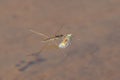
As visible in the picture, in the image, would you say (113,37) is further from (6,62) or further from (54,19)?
(6,62)

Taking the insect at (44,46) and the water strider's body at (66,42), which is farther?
the water strider's body at (66,42)

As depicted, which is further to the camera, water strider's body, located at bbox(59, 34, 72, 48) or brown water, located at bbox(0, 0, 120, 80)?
water strider's body, located at bbox(59, 34, 72, 48)

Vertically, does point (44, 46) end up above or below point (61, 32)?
below

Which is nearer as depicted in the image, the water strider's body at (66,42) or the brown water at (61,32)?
the brown water at (61,32)

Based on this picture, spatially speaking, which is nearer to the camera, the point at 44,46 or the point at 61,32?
the point at 44,46

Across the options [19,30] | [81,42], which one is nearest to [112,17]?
[81,42]

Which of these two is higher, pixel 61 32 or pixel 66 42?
pixel 61 32

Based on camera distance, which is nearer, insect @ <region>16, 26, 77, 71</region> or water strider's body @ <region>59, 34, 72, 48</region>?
insect @ <region>16, 26, 77, 71</region>

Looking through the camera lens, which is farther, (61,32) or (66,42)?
(61,32)
